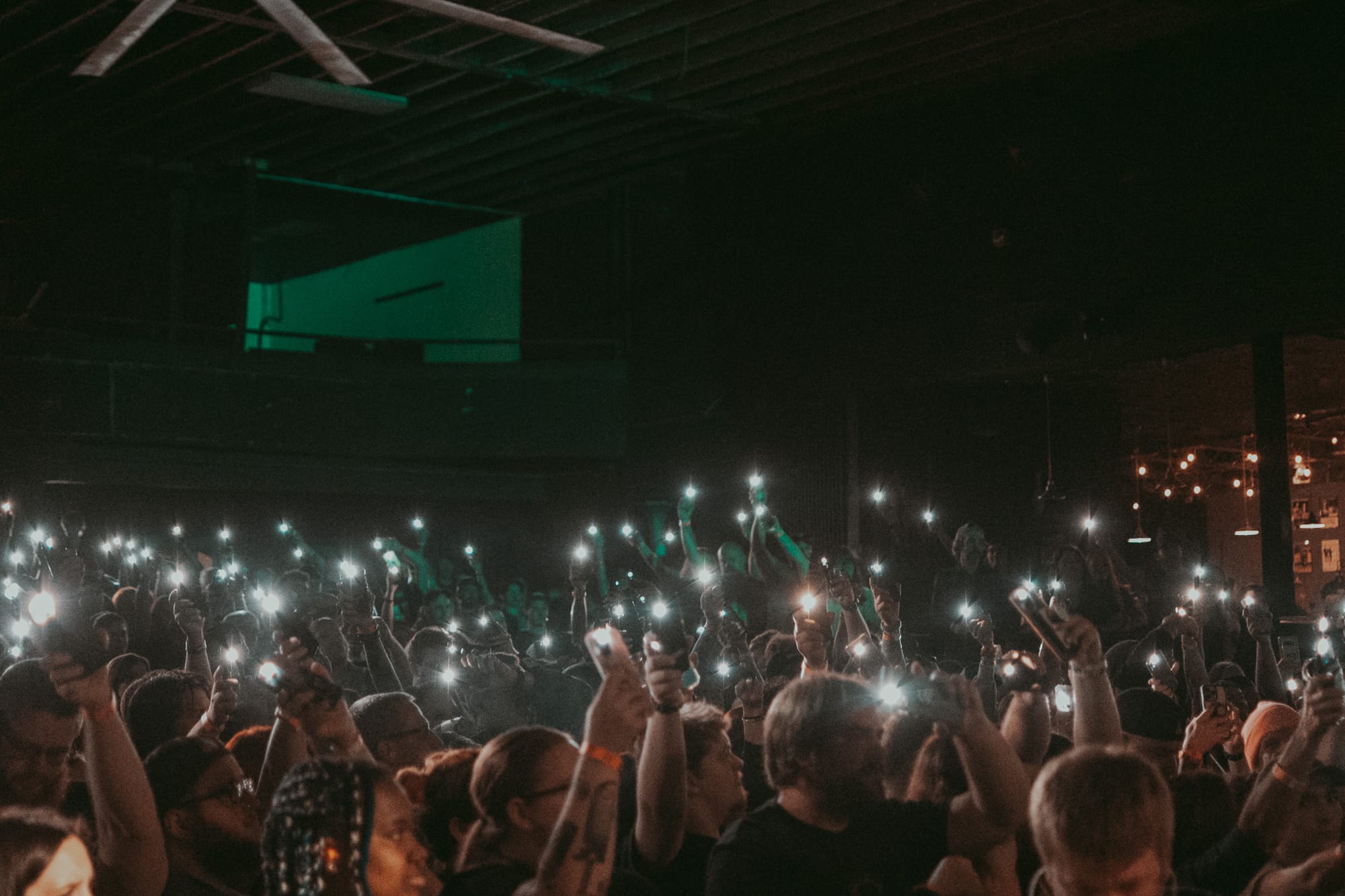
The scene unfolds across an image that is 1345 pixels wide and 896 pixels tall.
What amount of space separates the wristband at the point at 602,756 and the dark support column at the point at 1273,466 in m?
8.41

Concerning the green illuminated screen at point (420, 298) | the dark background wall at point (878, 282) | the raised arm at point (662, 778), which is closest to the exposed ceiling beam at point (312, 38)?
the raised arm at point (662, 778)

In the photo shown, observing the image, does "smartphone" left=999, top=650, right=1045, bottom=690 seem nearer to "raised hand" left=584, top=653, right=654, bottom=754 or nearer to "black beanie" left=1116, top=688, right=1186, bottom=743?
"black beanie" left=1116, top=688, right=1186, bottom=743

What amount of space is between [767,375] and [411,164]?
15.3ft

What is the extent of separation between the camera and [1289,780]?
2.88 meters

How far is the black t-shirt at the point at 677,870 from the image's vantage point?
2.88 meters

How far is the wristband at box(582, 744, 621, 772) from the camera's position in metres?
2.25

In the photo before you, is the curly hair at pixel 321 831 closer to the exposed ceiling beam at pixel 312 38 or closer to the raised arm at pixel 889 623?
the raised arm at pixel 889 623

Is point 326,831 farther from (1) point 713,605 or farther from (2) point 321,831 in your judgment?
(1) point 713,605

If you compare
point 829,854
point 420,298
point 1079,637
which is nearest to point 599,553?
point 420,298

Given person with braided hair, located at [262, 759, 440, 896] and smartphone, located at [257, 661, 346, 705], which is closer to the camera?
person with braided hair, located at [262, 759, 440, 896]

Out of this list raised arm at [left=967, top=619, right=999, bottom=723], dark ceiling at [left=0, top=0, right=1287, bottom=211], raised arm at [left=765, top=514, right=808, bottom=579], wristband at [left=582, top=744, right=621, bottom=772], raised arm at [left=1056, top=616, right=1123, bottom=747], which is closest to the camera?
wristband at [left=582, top=744, right=621, bottom=772]

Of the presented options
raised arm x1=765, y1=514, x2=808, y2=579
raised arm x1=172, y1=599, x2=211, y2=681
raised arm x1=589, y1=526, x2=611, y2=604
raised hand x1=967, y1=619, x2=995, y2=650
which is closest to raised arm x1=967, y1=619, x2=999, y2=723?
raised hand x1=967, y1=619, x2=995, y2=650

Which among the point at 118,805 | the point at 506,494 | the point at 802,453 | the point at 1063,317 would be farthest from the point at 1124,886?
the point at 506,494

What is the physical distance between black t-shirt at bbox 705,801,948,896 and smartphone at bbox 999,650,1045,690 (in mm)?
422
